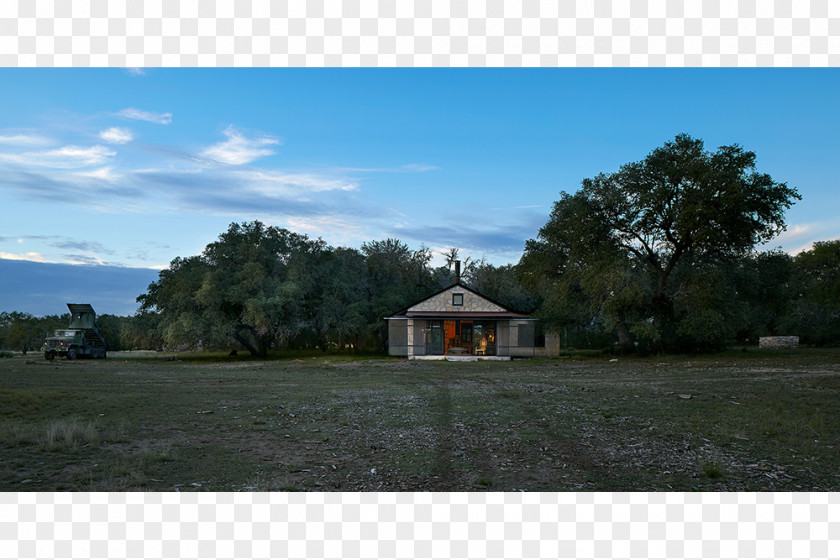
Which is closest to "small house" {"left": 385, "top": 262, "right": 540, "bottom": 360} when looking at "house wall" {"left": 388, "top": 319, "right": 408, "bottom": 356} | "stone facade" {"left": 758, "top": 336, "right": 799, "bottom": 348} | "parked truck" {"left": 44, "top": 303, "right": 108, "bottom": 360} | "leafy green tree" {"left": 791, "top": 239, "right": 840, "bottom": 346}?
"house wall" {"left": 388, "top": 319, "right": 408, "bottom": 356}

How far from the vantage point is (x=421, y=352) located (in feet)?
118

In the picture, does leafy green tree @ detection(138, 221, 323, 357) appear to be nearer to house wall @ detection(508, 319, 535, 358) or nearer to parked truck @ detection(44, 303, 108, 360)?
parked truck @ detection(44, 303, 108, 360)

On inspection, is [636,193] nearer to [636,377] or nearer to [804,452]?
[636,377]

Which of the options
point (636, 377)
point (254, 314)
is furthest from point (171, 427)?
point (254, 314)

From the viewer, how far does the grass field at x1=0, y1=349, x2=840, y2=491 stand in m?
A: 6.30

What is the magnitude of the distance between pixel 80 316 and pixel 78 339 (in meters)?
2.33

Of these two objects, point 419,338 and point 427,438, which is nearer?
point 427,438

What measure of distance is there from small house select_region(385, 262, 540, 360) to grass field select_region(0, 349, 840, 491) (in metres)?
18.9

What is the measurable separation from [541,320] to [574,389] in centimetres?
1927

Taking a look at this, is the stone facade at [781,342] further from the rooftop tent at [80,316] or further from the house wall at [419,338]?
the rooftop tent at [80,316]

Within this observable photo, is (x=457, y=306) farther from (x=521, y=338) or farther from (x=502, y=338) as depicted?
(x=521, y=338)

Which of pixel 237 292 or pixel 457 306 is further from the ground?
pixel 237 292

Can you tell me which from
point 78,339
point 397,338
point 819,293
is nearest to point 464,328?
point 397,338

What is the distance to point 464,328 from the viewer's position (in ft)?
121
